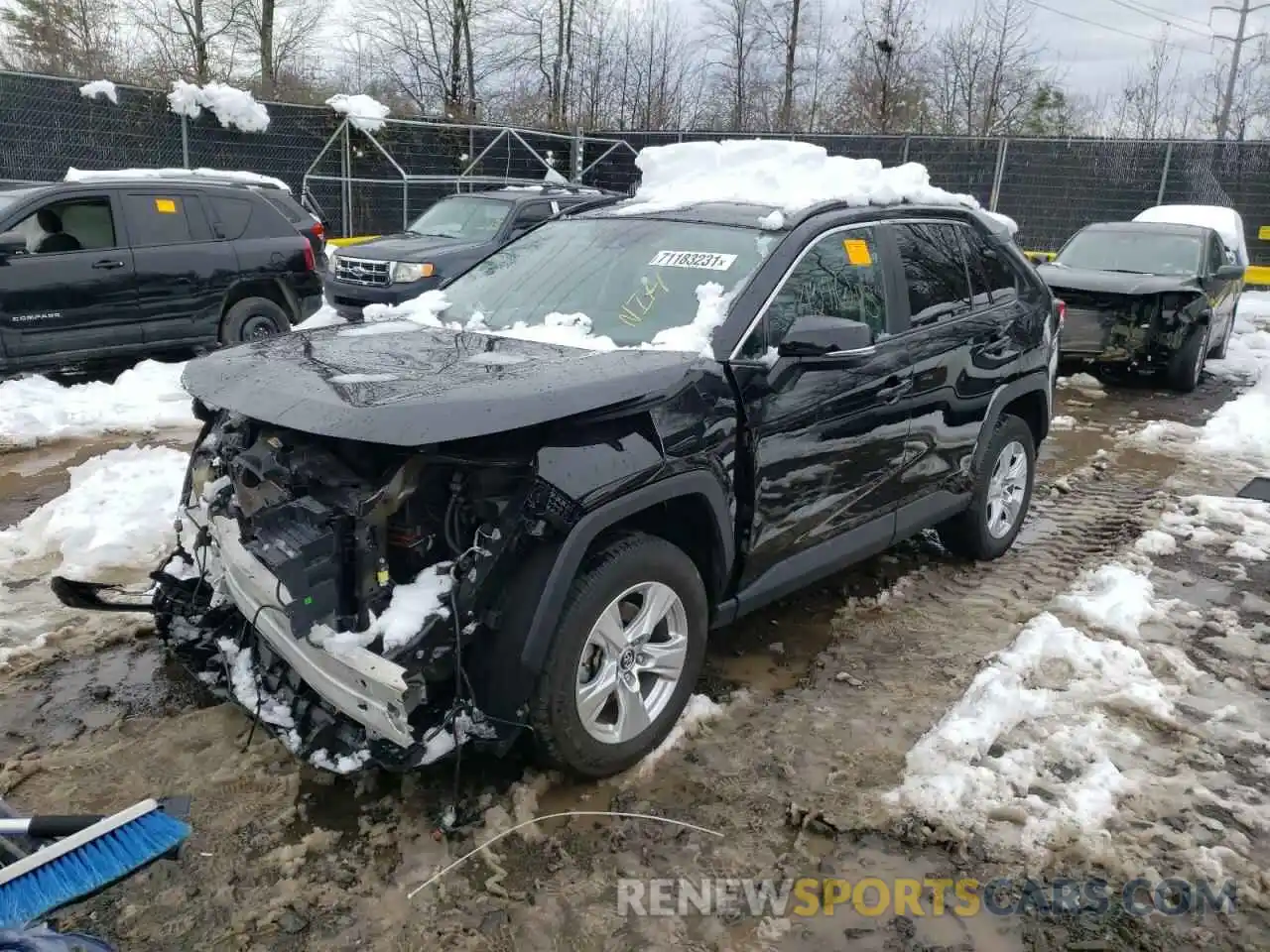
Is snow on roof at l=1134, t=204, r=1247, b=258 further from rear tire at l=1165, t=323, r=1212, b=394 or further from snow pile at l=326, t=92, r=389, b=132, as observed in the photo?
snow pile at l=326, t=92, r=389, b=132

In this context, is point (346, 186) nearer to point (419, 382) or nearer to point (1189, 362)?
point (1189, 362)

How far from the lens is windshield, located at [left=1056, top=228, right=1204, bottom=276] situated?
35.2 ft

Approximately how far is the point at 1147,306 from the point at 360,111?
13.7 meters

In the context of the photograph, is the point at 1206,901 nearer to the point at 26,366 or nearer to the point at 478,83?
the point at 26,366

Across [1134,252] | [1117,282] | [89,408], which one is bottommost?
[89,408]

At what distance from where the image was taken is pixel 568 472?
2781 mm

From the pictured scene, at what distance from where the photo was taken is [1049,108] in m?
31.5

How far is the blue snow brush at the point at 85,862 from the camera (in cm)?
217

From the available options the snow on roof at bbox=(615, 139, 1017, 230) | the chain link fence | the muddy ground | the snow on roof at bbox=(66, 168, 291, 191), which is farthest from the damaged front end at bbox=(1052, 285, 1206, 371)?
the snow on roof at bbox=(66, 168, 291, 191)

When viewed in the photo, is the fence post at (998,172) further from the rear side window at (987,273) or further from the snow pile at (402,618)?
the snow pile at (402,618)

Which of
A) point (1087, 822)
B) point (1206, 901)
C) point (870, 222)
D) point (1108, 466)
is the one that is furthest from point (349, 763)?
point (1108, 466)

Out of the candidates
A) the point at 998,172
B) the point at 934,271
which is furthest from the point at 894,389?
the point at 998,172

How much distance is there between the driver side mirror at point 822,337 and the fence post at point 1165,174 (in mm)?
17604

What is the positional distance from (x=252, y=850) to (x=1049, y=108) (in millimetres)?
34995
